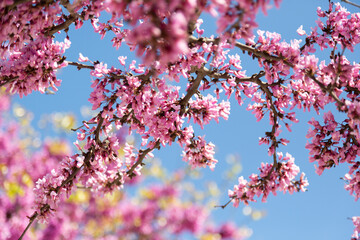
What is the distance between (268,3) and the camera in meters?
1.96

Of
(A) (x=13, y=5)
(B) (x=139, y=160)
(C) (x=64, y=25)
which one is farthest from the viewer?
(B) (x=139, y=160)

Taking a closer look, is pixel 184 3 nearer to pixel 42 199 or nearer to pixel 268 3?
pixel 268 3

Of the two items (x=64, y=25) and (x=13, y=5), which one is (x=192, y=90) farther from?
(x=13, y=5)

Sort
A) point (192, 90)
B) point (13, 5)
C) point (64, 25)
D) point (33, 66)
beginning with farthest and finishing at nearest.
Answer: point (192, 90), point (64, 25), point (33, 66), point (13, 5)

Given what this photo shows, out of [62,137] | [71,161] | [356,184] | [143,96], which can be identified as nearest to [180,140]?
[143,96]

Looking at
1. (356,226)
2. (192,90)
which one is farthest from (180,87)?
(356,226)

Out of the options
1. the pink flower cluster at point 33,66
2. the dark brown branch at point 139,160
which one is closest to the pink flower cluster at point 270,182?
the dark brown branch at point 139,160

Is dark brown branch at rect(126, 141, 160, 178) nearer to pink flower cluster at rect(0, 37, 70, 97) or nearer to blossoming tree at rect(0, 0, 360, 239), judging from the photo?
blossoming tree at rect(0, 0, 360, 239)

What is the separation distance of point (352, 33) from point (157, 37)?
3.59 m

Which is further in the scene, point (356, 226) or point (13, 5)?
point (356, 226)

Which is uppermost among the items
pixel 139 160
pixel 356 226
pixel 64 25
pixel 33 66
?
pixel 356 226

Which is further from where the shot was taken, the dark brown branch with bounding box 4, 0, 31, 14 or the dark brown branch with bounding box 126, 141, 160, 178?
the dark brown branch with bounding box 126, 141, 160, 178

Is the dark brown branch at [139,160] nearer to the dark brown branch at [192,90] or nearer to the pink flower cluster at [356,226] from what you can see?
the dark brown branch at [192,90]

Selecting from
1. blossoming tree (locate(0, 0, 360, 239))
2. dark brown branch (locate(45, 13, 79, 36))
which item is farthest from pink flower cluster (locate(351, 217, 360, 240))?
dark brown branch (locate(45, 13, 79, 36))
